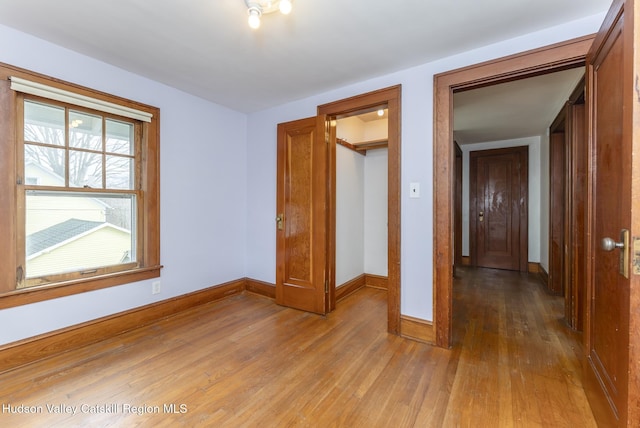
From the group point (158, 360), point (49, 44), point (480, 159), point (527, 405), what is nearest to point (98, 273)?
point (158, 360)

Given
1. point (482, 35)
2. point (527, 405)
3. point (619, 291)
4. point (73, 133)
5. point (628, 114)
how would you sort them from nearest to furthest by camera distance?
1. point (628, 114)
2. point (619, 291)
3. point (527, 405)
4. point (482, 35)
5. point (73, 133)

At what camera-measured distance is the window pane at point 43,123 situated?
198 cm

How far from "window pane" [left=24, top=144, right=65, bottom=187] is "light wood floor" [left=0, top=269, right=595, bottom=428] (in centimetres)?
131

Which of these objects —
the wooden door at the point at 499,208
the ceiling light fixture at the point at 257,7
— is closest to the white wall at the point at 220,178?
the ceiling light fixture at the point at 257,7

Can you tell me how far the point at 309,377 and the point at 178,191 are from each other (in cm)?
221

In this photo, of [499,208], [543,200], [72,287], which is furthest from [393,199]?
[499,208]

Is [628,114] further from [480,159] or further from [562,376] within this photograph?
[480,159]

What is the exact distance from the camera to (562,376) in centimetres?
176

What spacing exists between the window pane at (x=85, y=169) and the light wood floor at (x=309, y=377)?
1309mm

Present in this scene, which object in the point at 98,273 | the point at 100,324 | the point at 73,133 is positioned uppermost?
the point at 73,133

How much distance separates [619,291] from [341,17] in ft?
6.56

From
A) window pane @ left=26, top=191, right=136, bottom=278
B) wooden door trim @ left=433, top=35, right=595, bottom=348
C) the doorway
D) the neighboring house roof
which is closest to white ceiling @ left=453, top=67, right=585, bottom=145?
wooden door trim @ left=433, top=35, right=595, bottom=348

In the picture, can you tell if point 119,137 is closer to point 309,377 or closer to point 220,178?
point 220,178

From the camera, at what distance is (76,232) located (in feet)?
7.27
